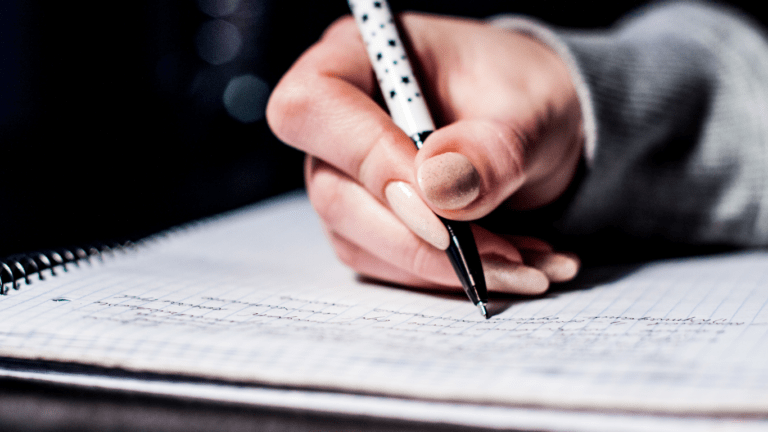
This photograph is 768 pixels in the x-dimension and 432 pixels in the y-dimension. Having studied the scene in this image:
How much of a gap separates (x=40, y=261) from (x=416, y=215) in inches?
10.6

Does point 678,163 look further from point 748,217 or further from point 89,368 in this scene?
point 89,368

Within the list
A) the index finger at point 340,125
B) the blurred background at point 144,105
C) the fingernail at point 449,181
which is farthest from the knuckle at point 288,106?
the blurred background at point 144,105

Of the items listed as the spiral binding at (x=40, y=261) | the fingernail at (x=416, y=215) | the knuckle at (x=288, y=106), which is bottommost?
the fingernail at (x=416, y=215)

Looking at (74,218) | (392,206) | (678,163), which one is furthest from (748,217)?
(74,218)

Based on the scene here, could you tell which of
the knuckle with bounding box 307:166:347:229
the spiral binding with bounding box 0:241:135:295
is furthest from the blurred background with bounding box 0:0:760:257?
the knuckle with bounding box 307:166:347:229

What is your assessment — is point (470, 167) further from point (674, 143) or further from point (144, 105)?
point (144, 105)

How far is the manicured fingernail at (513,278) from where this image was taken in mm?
362

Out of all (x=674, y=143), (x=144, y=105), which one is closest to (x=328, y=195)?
(x=674, y=143)

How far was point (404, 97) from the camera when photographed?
385 mm

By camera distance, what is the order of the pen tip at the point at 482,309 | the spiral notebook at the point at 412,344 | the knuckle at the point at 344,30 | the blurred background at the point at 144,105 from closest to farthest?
the spiral notebook at the point at 412,344
the pen tip at the point at 482,309
the knuckle at the point at 344,30
the blurred background at the point at 144,105

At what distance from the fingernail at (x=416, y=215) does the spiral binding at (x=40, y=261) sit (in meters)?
0.24

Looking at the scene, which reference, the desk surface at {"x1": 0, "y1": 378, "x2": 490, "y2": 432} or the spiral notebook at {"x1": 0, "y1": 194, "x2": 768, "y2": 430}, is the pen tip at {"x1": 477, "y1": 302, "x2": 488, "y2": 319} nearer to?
the spiral notebook at {"x1": 0, "y1": 194, "x2": 768, "y2": 430}

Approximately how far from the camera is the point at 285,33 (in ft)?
3.57

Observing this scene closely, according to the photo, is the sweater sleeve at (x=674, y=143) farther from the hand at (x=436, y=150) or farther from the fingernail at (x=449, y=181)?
the fingernail at (x=449, y=181)
